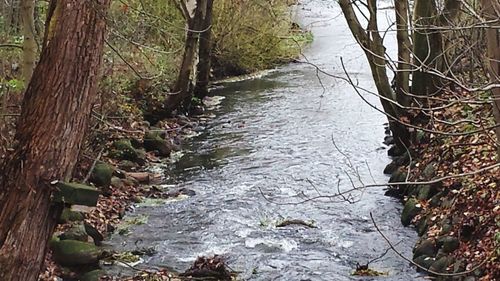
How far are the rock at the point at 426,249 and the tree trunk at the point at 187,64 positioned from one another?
9374mm

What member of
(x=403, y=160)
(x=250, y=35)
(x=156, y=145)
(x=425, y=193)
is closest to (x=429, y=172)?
(x=425, y=193)

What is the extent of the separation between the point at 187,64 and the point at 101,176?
6.38 meters

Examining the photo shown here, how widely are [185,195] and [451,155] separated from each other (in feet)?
14.4

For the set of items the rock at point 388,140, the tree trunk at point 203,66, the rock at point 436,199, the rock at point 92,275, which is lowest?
the rock at point 388,140

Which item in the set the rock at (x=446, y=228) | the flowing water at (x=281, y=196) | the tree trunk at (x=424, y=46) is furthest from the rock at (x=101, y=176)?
the tree trunk at (x=424, y=46)

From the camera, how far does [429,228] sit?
8.55 m

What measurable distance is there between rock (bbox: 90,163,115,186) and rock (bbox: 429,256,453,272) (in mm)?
5531

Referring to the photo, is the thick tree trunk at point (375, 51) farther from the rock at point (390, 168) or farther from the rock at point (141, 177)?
the rock at point (141, 177)

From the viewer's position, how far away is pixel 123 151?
41.6 feet

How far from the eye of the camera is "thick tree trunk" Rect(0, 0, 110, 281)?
4.42 meters

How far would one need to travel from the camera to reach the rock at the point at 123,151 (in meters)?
12.5

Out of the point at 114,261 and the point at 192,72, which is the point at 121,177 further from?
the point at 192,72

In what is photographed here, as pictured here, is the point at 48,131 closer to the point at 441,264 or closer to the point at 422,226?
the point at 441,264

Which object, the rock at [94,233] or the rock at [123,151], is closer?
the rock at [94,233]
